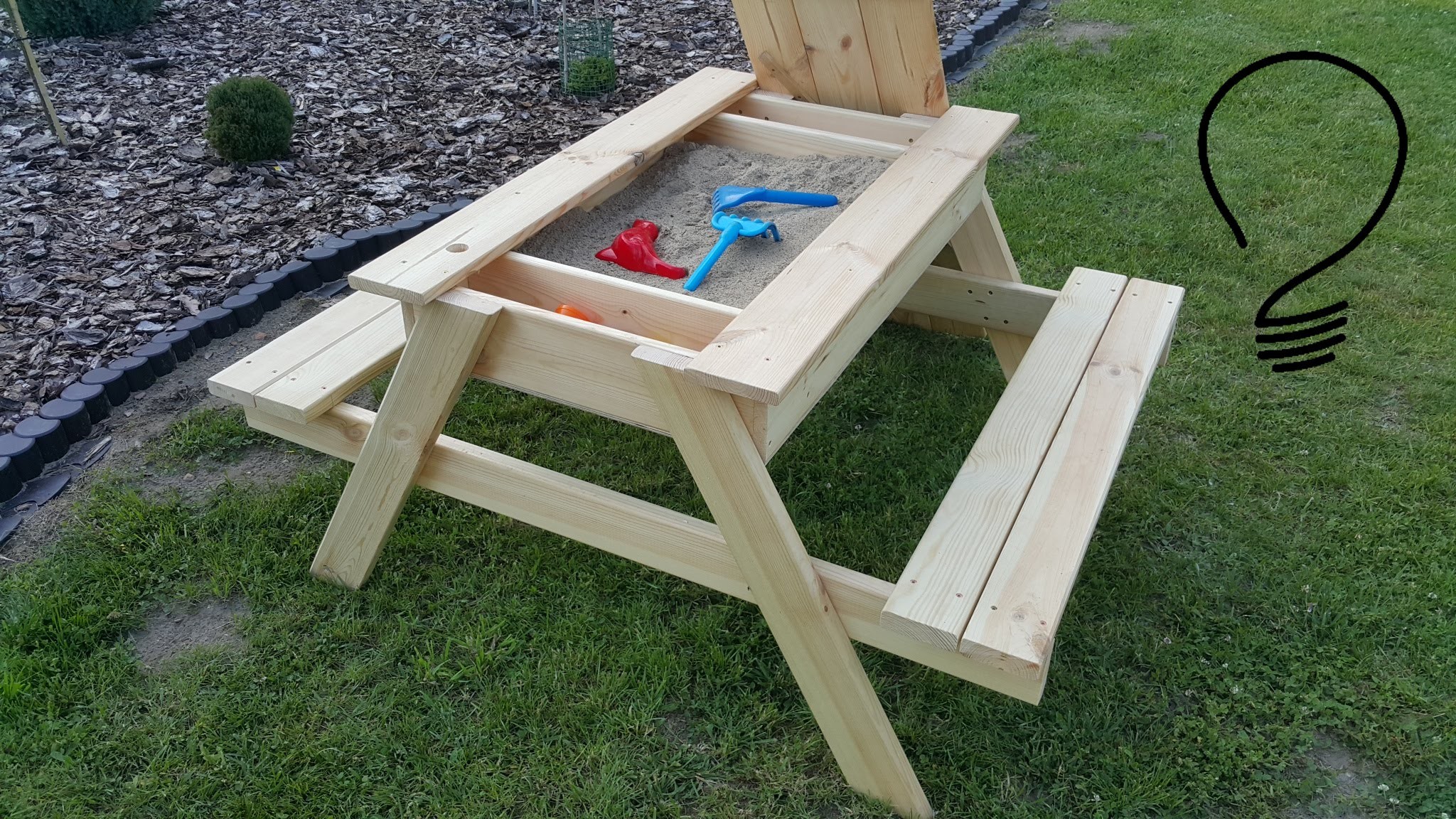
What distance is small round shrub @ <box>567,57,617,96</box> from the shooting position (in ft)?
16.0

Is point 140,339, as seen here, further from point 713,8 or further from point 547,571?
point 713,8

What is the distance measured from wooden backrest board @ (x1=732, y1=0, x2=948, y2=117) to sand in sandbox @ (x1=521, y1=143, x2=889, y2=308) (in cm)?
25

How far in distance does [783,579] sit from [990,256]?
4.87 ft

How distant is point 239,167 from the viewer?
4109 millimetres

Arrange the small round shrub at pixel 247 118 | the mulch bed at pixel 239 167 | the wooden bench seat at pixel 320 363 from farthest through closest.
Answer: the small round shrub at pixel 247 118 < the mulch bed at pixel 239 167 < the wooden bench seat at pixel 320 363

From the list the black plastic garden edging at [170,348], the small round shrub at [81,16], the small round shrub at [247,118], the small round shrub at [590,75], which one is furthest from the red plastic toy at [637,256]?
the small round shrub at [81,16]

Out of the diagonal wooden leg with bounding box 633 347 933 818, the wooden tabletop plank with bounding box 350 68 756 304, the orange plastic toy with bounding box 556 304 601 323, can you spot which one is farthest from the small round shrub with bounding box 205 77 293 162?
the diagonal wooden leg with bounding box 633 347 933 818

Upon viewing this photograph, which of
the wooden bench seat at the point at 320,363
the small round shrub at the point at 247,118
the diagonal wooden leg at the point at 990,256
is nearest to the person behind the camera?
the wooden bench seat at the point at 320,363

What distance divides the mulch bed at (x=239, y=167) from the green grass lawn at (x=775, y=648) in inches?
32.4

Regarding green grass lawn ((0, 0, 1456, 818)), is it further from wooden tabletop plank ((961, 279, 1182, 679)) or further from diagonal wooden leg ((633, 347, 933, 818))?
wooden tabletop plank ((961, 279, 1182, 679))

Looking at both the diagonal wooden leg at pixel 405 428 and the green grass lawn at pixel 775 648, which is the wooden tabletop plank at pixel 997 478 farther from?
the diagonal wooden leg at pixel 405 428

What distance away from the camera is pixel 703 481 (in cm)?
182

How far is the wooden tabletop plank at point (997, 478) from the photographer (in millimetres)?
1713

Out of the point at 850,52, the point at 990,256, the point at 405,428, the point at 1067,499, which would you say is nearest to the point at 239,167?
the point at 405,428
